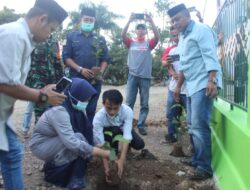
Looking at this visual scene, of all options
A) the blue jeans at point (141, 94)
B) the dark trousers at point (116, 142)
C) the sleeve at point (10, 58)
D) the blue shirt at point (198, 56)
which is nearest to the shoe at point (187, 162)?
the dark trousers at point (116, 142)

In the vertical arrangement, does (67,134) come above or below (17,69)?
below

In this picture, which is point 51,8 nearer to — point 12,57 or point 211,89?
point 12,57

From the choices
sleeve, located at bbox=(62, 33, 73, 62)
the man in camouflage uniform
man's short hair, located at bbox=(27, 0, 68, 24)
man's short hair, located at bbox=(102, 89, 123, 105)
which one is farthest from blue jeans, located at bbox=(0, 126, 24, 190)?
sleeve, located at bbox=(62, 33, 73, 62)

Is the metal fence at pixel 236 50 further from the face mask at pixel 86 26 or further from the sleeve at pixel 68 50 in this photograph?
the sleeve at pixel 68 50

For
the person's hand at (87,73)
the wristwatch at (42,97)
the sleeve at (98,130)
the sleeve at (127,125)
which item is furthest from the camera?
the person's hand at (87,73)

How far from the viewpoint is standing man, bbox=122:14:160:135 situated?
6.35 metres

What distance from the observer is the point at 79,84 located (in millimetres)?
3758

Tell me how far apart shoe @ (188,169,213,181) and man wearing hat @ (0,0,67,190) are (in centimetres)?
191

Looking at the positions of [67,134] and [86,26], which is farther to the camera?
[86,26]

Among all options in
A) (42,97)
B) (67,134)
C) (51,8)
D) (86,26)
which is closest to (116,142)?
(67,134)

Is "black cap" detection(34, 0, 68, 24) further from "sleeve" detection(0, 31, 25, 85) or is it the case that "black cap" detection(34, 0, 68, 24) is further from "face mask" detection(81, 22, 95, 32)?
"face mask" detection(81, 22, 95, 32)

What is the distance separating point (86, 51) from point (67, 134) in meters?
2.15

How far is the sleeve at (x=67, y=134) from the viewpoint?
3549mm

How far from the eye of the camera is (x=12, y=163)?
8.38ft
